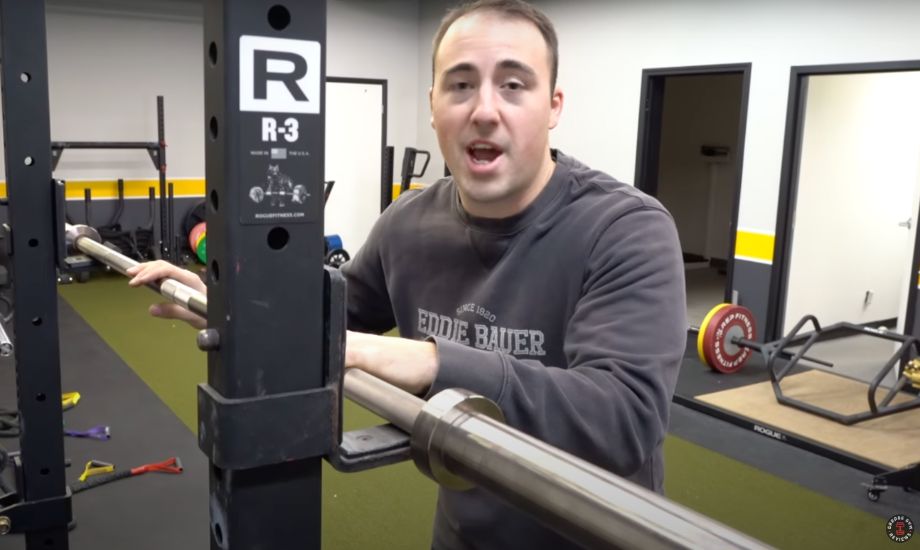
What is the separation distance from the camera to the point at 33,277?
2.21m

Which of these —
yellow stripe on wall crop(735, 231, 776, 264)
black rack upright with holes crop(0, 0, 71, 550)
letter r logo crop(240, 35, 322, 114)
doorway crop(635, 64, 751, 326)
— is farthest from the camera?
doorway crop(635, 64, 751, 326)

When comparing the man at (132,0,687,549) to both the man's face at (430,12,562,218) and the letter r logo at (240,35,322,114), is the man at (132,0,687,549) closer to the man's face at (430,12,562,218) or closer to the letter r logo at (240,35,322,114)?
the man's face at (430,12,562,218)

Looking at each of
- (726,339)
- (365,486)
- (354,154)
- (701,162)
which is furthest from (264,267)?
(701,162)

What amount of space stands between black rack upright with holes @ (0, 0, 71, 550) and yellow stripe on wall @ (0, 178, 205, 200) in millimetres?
6551

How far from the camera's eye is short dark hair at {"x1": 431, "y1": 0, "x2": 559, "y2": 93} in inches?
47.1

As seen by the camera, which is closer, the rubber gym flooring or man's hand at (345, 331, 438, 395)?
Answer: man's hand at (345, 331, 438, 395)

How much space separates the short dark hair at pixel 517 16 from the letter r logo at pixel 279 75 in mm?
619

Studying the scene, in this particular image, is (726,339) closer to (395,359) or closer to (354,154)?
(395,359)

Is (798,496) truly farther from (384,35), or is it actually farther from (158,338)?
(384,35)

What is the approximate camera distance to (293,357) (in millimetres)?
680

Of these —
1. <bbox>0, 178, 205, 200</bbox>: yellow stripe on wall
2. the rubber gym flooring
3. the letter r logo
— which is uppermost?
the letter r logo

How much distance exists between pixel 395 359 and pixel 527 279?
1.46 ft

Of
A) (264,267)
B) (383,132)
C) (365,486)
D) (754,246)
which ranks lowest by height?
(365,486)

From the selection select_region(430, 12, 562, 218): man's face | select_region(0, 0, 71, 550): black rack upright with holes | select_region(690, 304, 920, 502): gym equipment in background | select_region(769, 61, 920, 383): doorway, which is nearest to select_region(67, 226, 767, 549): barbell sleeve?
select_region(430, 12, 562, 218): man's face
